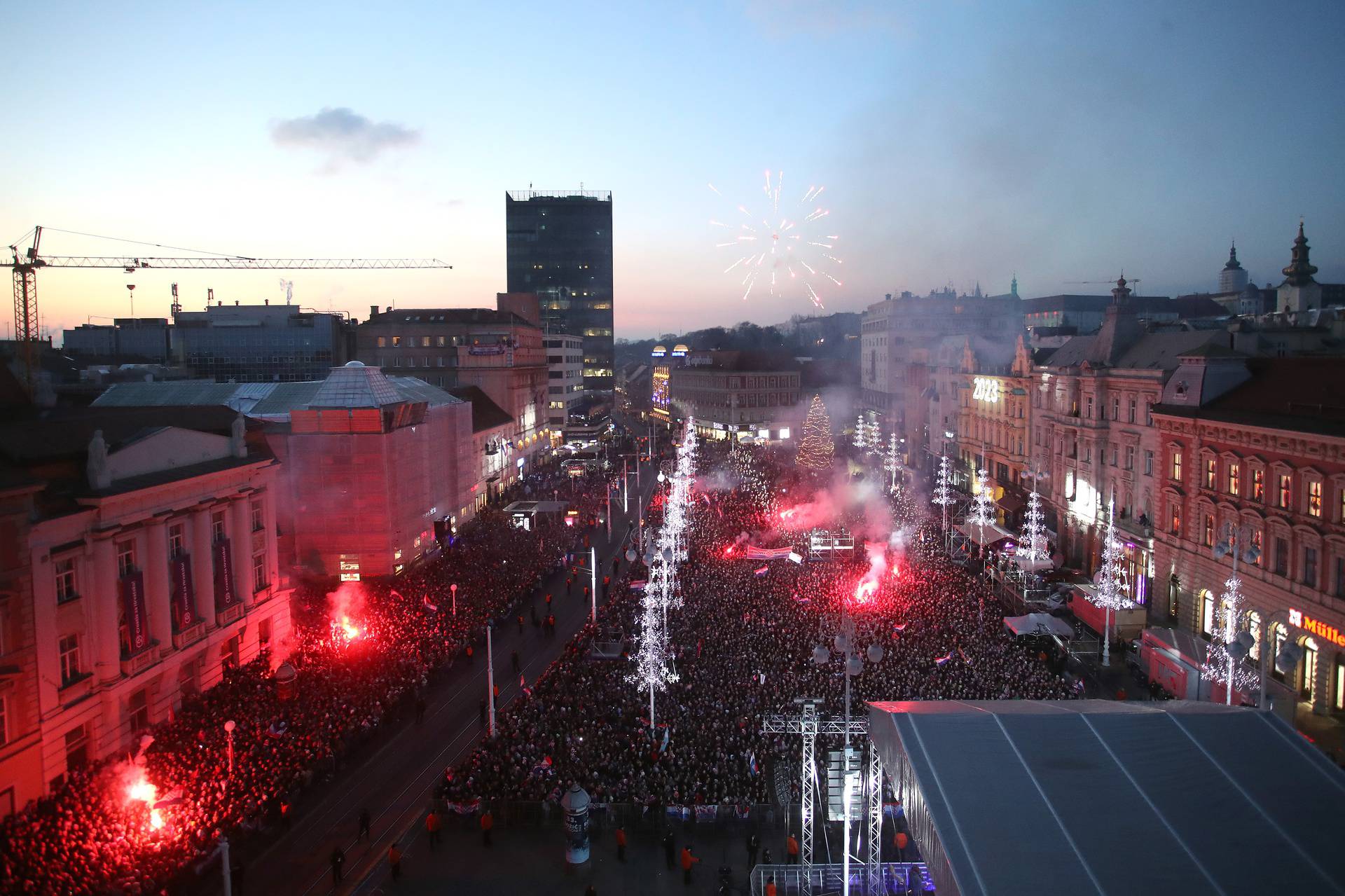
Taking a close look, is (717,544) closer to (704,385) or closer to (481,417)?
(481,417)

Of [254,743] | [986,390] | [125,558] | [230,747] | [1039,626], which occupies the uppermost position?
[986,390]

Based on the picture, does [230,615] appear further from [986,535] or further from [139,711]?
[986,535]

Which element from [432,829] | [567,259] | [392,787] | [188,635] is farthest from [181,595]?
[567,259]

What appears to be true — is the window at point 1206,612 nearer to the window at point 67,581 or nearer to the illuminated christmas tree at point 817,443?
the illuminated christmas tree at point 817,443

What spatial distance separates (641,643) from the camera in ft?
94.7

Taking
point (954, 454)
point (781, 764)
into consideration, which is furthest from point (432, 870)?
point (954, 454)

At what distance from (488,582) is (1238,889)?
30.7 m

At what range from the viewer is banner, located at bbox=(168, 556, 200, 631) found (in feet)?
85.4

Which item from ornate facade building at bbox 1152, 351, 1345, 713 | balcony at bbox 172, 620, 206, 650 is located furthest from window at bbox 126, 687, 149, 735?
ornate facade building at bbox 1152, 351, 1345, 713

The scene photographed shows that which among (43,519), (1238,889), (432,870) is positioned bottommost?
(432,870)

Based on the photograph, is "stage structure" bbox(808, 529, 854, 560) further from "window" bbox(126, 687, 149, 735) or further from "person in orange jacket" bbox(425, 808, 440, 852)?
"window" bbox(126, 687, 149, 735)

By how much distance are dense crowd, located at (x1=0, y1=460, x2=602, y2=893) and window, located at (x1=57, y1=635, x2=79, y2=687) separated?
2.33 meters

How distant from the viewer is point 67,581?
73.4 feet

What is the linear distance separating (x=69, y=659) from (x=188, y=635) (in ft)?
14.0
